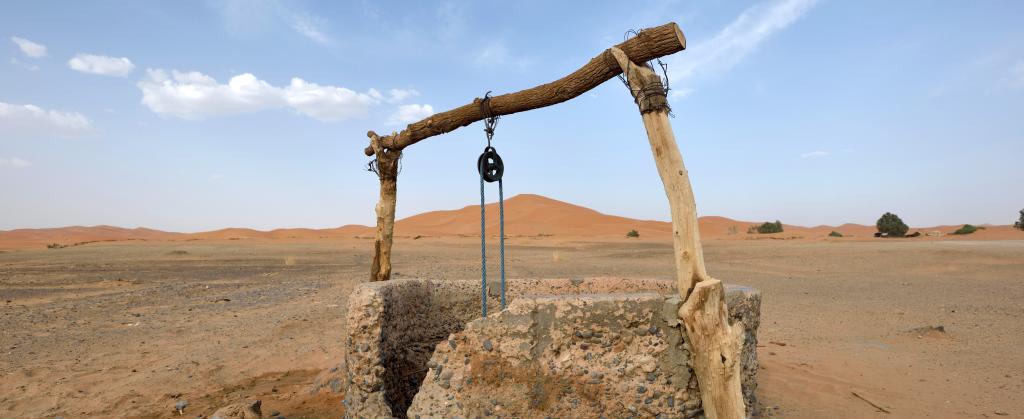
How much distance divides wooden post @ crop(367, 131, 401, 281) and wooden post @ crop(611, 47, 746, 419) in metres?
2.82

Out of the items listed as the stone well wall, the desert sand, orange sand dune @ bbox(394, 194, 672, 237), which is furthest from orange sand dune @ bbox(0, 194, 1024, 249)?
the stone well wall

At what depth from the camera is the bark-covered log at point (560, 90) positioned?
341 centimetres

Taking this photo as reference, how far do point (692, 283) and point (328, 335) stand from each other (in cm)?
574

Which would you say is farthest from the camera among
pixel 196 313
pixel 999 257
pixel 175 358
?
pixel 999 257

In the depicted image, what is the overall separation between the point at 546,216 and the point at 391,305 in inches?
1999

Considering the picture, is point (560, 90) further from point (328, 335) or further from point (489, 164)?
point (328, 335)

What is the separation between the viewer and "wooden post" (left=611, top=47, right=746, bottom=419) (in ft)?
10.7

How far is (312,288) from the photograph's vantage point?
11977mm

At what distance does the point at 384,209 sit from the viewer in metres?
5.68

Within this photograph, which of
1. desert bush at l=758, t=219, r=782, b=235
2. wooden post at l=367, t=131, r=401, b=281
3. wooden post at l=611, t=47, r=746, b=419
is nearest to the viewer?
wooden post at l=611, t=47, r=746, b=419

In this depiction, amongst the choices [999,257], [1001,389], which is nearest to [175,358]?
[1001,389]

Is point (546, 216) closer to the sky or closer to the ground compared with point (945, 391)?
closer to the sky

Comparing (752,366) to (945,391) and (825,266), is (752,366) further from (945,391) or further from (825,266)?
(825,266)

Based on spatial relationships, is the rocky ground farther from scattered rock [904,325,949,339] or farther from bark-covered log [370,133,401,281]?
bark-covered log [370,133,401,281]
